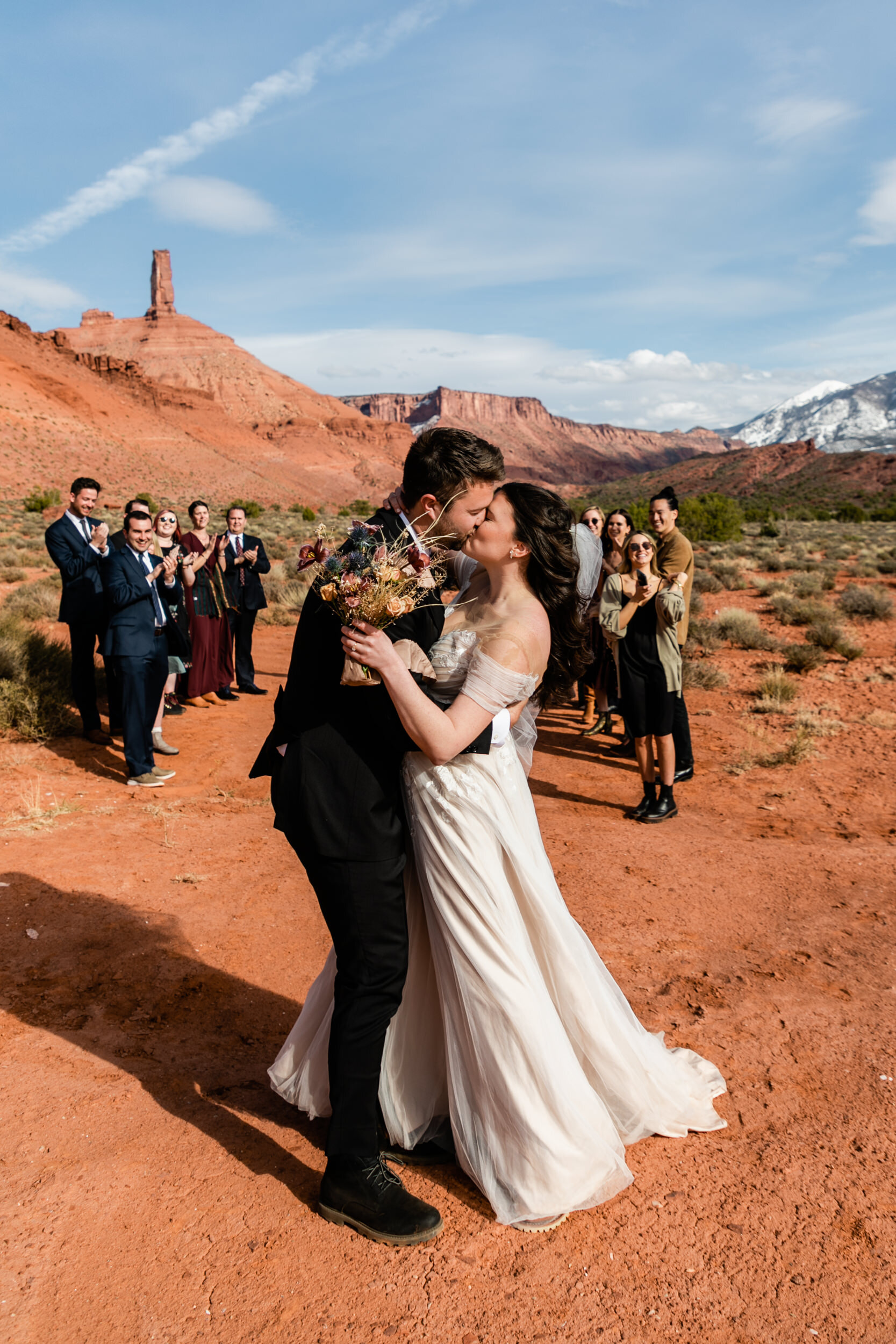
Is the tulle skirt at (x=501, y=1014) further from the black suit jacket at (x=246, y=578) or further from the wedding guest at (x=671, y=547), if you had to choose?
the black suit jacket at (x=246, y=578)

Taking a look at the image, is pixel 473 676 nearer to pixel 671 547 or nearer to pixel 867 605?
pixel 671 547

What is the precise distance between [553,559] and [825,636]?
37.1ft

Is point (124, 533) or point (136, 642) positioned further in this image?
point (124, 533)

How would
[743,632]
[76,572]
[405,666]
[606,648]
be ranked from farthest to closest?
[743,632]
[606,648]
[76,572]
[405,666]

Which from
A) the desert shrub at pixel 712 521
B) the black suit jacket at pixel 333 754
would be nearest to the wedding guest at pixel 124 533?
the black suit jacket at pixel 333 754

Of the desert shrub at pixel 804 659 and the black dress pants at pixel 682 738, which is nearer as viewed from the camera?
the black dress pants at pixel 682 738

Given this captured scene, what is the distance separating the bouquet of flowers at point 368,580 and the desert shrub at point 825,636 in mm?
11575

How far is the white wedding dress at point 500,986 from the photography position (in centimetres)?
233

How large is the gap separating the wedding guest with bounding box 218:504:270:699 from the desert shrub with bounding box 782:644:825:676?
23.7 feet

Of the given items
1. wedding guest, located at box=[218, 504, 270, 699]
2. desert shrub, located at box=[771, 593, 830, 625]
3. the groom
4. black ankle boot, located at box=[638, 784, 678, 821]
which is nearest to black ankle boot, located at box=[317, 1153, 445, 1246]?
the groom

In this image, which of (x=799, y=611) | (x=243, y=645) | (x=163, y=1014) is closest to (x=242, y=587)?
(x=243, y=645)

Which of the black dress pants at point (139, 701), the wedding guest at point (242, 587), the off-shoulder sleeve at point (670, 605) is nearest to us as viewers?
the off-shoulder sleeve at point (670, 605)

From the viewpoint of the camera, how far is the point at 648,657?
6047 millimetres

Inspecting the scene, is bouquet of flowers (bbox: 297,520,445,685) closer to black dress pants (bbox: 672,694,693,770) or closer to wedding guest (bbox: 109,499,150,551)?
black dress pants (bbox: 672,694,693,770)
